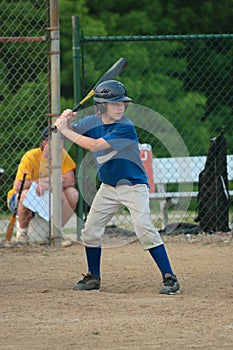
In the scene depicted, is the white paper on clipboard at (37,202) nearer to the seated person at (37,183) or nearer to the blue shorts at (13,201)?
the seated person at (37,183)

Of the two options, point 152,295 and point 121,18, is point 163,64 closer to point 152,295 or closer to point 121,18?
point 121,18

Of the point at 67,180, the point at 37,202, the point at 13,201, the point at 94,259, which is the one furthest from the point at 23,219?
the point at 94,259

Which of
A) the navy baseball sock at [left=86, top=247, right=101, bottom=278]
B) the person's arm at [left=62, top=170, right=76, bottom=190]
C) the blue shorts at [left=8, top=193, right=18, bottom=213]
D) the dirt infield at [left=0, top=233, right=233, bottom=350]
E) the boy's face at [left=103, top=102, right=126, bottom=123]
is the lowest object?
the dirt infield at [left=0, top=233, right=233, bottom=350]

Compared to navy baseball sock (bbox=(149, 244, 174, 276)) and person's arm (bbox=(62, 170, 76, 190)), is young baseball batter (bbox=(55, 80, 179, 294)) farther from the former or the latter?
person's arm (bbox=(62, 170, 76, 190))

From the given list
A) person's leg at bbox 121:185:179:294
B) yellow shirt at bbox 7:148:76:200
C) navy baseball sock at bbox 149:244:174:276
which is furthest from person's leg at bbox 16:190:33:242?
navy baseball sock at bbox 149:244:174:276

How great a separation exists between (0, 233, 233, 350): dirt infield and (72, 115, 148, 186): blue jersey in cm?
85

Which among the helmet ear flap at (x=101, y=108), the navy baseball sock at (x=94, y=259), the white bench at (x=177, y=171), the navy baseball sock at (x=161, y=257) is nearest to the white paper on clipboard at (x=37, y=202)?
the white bench at (x=177, y=171)

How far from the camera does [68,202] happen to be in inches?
377

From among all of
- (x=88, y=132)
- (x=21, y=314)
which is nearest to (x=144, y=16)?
(x=88, y=132)

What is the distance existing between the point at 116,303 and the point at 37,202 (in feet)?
11.8

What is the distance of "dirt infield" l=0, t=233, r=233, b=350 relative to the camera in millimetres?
4824

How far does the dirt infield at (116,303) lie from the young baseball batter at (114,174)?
25 cm

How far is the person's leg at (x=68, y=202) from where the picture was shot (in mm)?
9531

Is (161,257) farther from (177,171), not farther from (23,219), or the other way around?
(177,171)
